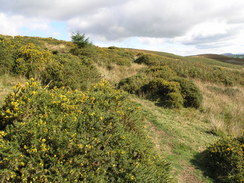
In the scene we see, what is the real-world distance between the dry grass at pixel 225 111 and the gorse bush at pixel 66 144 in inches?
157

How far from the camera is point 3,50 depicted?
6141 mm

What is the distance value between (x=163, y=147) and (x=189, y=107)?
12.8 feet

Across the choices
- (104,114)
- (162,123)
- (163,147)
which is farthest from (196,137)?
(104,114)

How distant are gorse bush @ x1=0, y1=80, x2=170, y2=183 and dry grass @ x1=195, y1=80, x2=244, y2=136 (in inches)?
157

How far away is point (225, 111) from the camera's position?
7758mm

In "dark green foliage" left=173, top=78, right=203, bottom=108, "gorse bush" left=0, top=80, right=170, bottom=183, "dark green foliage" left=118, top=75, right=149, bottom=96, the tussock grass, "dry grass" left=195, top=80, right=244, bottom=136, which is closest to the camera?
"gorse bush" left=0, top=80, right=170, bottom=183

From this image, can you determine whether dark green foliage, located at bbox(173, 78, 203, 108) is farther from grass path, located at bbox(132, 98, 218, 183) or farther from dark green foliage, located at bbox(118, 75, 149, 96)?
dark green foliage, located at bbox(118, 75, 149, 96)

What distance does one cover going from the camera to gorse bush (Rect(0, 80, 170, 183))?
2.02 meters

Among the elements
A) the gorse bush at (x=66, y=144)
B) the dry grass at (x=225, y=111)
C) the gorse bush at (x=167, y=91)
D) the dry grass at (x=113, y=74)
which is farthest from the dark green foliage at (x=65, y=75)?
the dry grass at (x=225, y=111)

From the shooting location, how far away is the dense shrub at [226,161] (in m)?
3.62

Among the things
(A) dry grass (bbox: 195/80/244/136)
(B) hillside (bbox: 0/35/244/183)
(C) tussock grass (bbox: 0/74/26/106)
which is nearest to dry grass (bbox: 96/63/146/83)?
(B) hillside (bbox: 0/35/244/183)

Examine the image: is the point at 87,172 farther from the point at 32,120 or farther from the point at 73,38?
the point at 73,38

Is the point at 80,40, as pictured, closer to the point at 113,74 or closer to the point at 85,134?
the point at 113,74

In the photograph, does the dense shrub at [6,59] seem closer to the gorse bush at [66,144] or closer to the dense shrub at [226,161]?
the gorse bush at [66,144]
